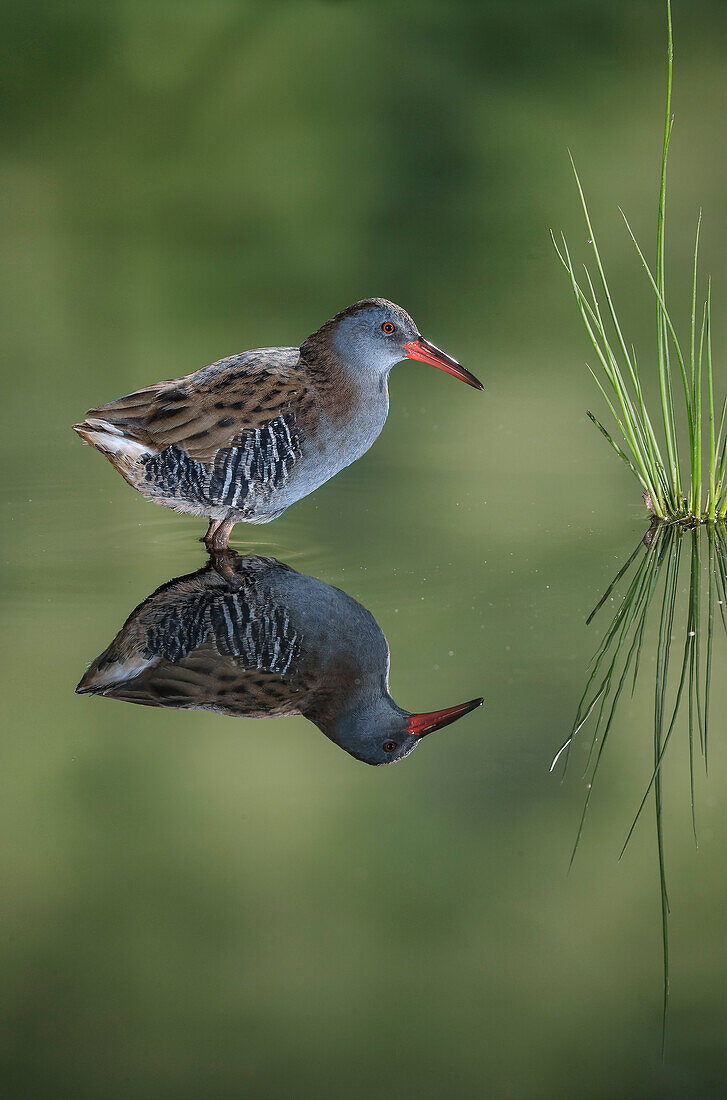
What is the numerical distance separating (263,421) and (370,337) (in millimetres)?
328

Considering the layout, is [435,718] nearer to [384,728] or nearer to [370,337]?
[384,728]

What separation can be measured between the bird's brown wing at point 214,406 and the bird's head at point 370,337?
0.11 m

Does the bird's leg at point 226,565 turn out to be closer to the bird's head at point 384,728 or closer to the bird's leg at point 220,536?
the bird's leg at point 220,536

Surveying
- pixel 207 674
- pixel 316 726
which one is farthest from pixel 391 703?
pixel 207 674

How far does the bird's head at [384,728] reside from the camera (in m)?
2.18

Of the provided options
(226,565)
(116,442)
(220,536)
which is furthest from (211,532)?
(116,442)

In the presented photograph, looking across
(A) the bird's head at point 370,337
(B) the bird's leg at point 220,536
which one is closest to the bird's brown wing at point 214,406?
(A) the bird's head at point 370,337

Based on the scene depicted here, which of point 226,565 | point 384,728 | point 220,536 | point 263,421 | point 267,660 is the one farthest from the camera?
point 220,536

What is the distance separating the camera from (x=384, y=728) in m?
2.24

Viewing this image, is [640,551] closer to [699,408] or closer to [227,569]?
[699,408]

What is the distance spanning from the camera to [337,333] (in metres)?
3.01

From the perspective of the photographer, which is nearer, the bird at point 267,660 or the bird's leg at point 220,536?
the bird at point 267,660

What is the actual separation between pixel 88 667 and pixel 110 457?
74 centimetres

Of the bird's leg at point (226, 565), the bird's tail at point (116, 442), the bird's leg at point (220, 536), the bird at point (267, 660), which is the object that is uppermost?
the bird's tail at point (116, 442)
